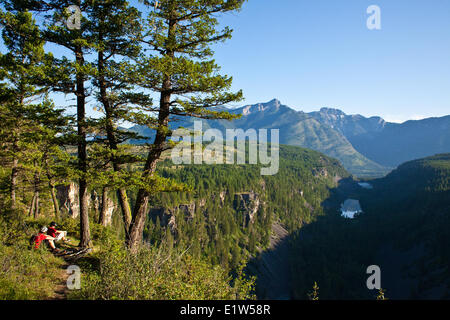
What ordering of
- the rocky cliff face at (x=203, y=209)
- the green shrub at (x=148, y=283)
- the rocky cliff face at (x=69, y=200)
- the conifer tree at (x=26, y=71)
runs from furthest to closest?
1. the rocky cliff face at (x=203, y=209)
2. the rocky cliff face at (x=69, y=200)
3. the conifer tree at (x=26, y=71)
4. the green shrub at (x=148, y=283)

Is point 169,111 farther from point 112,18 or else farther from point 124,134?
point 112,18

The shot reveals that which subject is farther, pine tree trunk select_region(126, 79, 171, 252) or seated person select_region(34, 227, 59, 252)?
seated person select_region(34, 227, 59, 252)

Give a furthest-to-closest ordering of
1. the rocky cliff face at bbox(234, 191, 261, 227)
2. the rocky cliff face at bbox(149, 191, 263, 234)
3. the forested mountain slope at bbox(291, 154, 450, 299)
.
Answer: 1. the rocky cliff face at bbox(234, 191, 261, 227)
2. the rocky cliff face at bbox(149, 191, 263, 234)
3. the forested mountain slope at bbox(291, 154, 450, 299)

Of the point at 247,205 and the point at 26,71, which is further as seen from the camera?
the point at 247,205

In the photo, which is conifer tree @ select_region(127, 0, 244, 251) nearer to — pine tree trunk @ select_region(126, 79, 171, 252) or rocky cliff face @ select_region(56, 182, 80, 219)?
pine tree trunk @ select_region(126, 79, 171, 252)

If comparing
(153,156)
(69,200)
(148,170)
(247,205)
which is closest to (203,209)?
(247,205)

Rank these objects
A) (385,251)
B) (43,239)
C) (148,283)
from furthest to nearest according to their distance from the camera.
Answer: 1. (385,251)
2. (43,239)
3. (148,283)

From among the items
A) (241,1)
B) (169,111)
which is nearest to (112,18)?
(169,111)

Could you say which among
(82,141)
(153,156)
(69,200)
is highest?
(82,141)

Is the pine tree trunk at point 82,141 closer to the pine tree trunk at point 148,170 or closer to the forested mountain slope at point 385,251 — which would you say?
the pine tree trunk at point 148,170

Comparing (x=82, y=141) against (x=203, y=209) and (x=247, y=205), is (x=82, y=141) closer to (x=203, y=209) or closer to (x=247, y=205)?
(x=203, y=209)

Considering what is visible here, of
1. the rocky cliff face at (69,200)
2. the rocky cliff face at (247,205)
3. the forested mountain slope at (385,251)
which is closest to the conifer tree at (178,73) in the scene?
the rocky cliff face at (69,200)

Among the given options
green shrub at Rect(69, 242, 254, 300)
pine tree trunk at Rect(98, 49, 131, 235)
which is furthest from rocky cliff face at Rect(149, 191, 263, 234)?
green shrub at Rect(69, 242, 254, 300)

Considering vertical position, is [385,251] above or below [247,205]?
below
